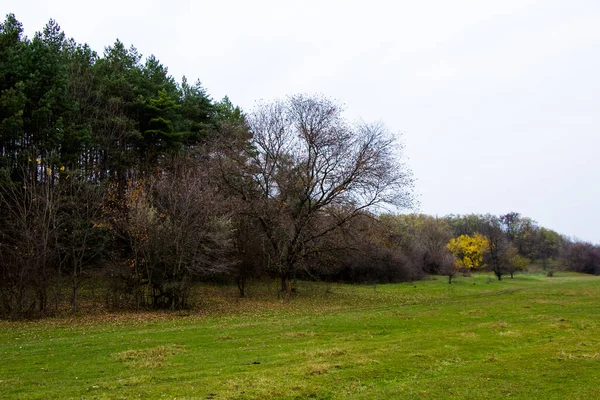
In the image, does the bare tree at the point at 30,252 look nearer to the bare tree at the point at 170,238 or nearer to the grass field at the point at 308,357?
the grass field at the point at 308,357

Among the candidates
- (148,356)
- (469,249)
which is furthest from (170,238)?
(469,249)

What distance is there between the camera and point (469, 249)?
75.8 m

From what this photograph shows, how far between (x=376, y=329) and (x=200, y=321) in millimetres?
7555

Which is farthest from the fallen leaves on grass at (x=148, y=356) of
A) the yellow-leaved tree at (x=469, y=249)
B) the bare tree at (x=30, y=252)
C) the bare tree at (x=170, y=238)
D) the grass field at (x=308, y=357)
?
the yellow-leaved tree at (x=469, y=249)

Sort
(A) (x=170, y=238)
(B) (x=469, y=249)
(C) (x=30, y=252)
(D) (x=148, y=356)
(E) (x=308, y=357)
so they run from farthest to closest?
(B) (x=469, y=249), (A) (x=170, y=238), (C) (x=30, y=252), (D) (x=148, y=356), (E) (x=308, y=357)

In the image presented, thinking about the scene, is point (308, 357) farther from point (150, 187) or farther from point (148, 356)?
point (150, 187)

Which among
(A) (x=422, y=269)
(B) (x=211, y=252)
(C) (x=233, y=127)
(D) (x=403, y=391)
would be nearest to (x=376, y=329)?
(D) (x=403, y=391)

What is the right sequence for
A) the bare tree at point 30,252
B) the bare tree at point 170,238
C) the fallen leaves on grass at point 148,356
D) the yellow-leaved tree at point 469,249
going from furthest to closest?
the yellow-leaved tree at point 469,249 < the bare tree at point 170,238 < the bare tree at point 30,252 < the fallen leaves on grass at point 148,356

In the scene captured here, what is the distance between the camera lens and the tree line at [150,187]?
20750 mm

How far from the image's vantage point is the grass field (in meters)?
7.32

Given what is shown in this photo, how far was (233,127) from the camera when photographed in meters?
30.9

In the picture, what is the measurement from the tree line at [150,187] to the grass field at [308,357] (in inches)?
154

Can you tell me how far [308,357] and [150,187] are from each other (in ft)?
54.2

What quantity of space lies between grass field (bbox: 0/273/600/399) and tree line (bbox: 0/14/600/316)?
3.91 meters
